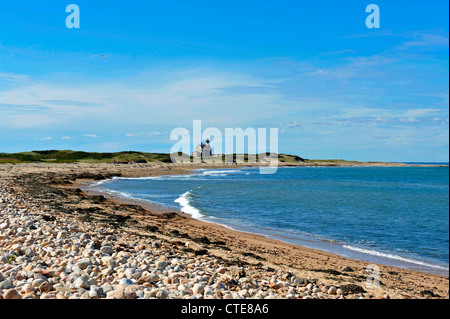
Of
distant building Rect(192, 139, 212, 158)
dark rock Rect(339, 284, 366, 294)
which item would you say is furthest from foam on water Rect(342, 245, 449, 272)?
distant building Rect(192, 139, 212, 158)

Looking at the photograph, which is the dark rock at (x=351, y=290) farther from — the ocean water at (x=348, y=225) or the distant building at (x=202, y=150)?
the distant building at (x=202, y=150)

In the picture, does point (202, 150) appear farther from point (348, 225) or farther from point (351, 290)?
point (351, 290)

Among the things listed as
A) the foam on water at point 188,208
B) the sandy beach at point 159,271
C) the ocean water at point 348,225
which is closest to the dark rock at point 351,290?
the sandy beach at point 159,271

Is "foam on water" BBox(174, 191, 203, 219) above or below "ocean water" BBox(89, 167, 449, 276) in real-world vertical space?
above

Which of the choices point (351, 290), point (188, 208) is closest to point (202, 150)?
point (188, 208)

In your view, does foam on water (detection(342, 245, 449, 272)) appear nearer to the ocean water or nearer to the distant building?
the ocean water

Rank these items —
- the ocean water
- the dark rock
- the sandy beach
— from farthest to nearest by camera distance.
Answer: the ocean water < the dark rock < the sandy beach

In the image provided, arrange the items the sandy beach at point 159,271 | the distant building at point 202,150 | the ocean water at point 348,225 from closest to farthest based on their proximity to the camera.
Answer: the sandy beach at point 159,271
the ocean water at point 348,225
the distant building at point 202,150

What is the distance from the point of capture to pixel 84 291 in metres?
5.65

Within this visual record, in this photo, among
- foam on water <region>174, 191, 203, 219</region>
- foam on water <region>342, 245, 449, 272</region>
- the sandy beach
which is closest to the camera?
the sandy beach

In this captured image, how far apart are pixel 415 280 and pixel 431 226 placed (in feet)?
46.5

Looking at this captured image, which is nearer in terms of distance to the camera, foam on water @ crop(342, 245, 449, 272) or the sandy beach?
the sandy beach

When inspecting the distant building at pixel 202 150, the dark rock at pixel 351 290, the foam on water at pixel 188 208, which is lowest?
the foam on water at pixel 188 208

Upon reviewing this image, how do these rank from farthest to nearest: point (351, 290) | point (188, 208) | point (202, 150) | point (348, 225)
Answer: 1. point (202, 150)
2. point (188, 208)
3. point (348, 225)
4. point (351, 290)
